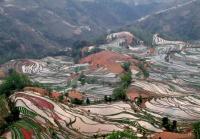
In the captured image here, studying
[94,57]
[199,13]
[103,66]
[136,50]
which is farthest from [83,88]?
[199,13]

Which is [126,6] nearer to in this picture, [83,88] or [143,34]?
[143,34]

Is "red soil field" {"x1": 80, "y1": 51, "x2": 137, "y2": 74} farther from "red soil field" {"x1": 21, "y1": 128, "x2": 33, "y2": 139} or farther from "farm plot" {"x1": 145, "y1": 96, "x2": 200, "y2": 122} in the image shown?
"red soil field" {"x1": 21, "y1": 128, "x2": 33, "y2": 139}

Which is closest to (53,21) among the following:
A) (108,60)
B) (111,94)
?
(108,60)

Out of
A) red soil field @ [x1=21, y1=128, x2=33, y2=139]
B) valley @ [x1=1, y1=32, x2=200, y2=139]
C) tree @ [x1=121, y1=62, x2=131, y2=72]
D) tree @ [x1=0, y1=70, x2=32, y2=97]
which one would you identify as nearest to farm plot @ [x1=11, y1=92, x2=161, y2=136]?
valley @ [x1=1, y1=32, x2=200, y2=139]

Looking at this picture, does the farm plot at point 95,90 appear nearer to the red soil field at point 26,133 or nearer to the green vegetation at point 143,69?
the green vegetation at point 143,69

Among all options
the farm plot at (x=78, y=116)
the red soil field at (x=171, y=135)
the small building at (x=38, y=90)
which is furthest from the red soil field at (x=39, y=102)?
the red soil field at (x=171, y=135)
